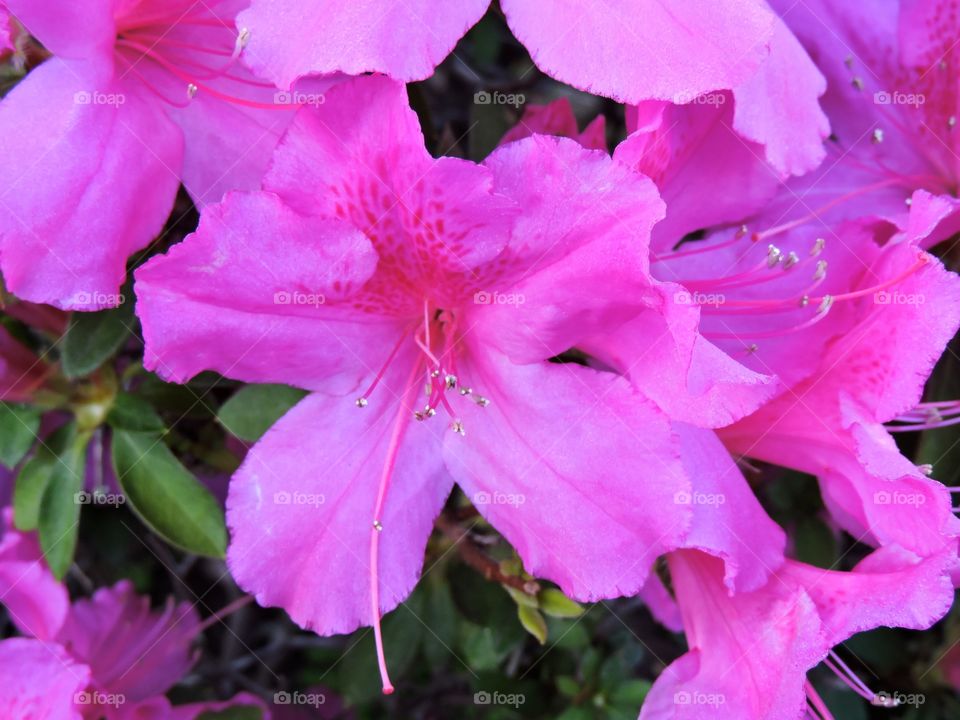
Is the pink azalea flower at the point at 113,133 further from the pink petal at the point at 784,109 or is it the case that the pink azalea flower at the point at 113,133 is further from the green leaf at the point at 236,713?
the green leaf at the point at 236,713

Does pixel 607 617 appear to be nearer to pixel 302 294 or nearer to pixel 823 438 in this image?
pixel 823 438

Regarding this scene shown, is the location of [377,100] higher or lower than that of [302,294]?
higher

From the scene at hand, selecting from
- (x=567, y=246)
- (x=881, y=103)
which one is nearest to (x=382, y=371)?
(x=567, y=246)

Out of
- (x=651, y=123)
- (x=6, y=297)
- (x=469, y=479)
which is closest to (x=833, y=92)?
(x=651, y=123)

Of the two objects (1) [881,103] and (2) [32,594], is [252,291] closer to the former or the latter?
(2) [32,594]

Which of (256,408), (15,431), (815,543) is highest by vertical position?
(256,408)

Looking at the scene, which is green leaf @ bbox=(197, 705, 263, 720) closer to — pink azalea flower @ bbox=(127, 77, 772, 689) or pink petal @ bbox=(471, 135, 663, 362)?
pink azalea flower @ bbox=(127, 77, 772, 689)

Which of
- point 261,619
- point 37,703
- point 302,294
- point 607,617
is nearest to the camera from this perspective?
point 302,294

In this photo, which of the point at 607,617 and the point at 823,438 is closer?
the point at 823,438
